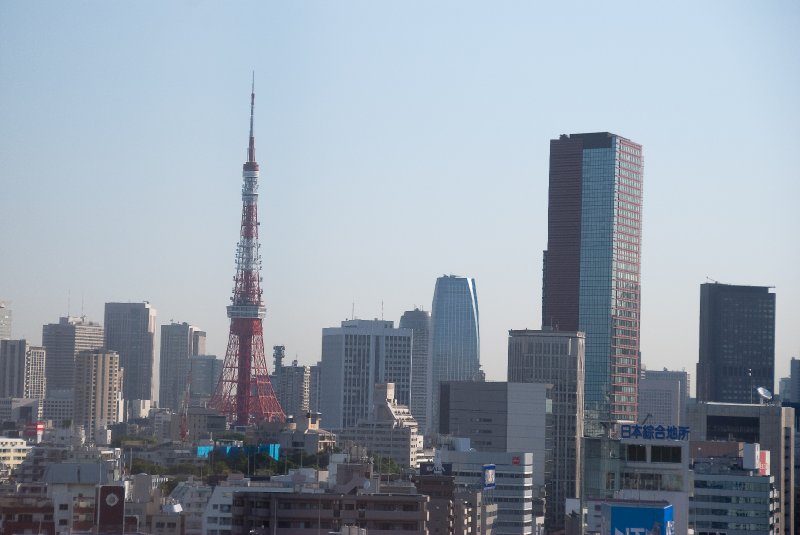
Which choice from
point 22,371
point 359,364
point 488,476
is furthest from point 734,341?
point 22,371

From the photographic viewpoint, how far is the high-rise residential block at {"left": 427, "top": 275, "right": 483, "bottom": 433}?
98.6 metres

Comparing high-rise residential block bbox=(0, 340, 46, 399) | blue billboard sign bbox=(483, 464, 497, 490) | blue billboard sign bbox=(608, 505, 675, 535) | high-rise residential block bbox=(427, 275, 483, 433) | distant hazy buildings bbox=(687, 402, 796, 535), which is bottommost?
blue billboard sign bbox=(483, 464, 497, 490)

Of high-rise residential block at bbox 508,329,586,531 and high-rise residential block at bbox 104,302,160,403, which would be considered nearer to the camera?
high-rise residential block at bbox 508,329,586,531

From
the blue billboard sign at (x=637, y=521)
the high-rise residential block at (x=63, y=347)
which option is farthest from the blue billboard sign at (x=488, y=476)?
the high-rise residential block at (x=63, y=347)

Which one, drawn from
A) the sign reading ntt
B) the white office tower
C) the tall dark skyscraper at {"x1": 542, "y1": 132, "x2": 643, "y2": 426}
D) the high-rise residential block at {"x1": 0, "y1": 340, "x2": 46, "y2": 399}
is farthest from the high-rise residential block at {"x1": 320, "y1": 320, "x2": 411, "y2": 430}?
the sign reading ntt

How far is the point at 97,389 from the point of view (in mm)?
84188

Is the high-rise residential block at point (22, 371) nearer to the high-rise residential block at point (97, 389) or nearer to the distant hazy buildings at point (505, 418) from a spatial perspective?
the high-rise residential block at point (97, 389)

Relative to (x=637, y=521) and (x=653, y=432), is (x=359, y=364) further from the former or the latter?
(x=637, y=521)

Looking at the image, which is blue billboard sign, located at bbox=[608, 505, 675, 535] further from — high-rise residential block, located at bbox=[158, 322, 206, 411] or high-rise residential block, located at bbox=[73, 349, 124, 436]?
high-rise residential block, located at bbox=[158, 322, 206, 411]

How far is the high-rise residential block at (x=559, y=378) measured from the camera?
166ft

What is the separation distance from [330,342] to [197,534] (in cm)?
6235

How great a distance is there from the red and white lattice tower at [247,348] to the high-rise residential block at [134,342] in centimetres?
2381

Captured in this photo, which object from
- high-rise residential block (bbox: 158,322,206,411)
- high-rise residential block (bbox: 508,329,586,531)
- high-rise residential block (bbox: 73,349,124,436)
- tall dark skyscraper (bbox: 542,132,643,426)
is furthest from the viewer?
high-rise residential block (bbox: 158,322,206,411)

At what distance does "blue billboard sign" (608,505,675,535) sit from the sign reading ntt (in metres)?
5.97
